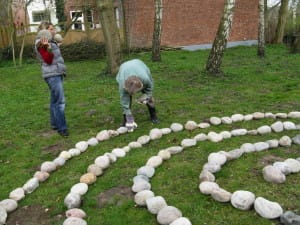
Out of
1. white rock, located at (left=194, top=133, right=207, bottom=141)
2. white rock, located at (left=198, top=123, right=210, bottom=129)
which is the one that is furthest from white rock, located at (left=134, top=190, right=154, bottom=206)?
white rock, located at (left=198, top=123, right=210, bottom=129)

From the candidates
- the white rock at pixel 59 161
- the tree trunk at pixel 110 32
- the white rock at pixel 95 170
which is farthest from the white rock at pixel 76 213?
the tree trunk at pixel 110 32

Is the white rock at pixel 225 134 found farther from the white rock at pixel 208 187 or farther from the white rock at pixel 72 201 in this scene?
the white rock at pixel 72 201

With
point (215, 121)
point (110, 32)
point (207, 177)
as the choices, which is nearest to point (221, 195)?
point (207, 177)

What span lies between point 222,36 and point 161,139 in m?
5.26

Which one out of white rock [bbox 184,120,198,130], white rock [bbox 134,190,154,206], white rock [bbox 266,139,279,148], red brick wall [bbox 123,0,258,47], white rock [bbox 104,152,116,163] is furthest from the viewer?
red brick wall [bbox 123,0,258,47]

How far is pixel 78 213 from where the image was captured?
12.7 ft

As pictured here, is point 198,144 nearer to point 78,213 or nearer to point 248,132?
point 248,132

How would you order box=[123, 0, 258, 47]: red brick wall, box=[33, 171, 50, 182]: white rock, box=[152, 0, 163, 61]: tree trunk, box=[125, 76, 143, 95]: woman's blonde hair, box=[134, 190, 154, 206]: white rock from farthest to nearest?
box=[123, 0, 258, 47]: red brick wall
box=[152, 0, 163, 61]: tree trunk
box=[125, 76, 143, 95]: woman's blonde hair
box=[33, 171, 50, 182]: white rock
box=[134, 190, 154, 206]: white rock

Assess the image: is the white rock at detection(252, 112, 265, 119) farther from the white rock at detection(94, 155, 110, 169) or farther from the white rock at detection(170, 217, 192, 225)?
the white rock at detection(170, 217, 192, 225)

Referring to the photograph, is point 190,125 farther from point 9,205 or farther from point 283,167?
point 9,205

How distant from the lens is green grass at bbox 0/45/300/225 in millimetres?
4004

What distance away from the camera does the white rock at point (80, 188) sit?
4340 millimetres

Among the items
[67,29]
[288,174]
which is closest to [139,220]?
[288,174]

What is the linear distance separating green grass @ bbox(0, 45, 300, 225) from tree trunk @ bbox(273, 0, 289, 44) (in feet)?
30.6
